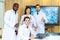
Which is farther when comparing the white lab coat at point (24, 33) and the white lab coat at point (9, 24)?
the white lab coat at point (9, 24)

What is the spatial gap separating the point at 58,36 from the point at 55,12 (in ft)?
10.1

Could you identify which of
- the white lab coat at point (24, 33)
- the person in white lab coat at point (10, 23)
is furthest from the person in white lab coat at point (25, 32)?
the person in white lab coat at point (10, 23)

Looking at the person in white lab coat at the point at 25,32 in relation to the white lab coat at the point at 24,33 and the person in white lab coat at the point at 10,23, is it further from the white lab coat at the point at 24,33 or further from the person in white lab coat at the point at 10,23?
the person in white lab coat at the point at 10,23

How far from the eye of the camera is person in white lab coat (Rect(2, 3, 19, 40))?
407cm

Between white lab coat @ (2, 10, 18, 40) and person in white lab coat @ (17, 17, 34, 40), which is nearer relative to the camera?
person in white lab coat @ (17, 17, 34, 40)

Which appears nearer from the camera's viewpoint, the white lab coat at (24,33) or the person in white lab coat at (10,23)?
the white lab coat at (24,33)

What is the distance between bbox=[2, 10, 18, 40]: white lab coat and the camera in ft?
13.4

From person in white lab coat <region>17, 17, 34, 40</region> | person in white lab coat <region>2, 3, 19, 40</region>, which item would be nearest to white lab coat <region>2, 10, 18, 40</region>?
person in white lab coat <region>2, 3, 19, 40</region>

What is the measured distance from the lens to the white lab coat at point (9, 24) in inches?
161

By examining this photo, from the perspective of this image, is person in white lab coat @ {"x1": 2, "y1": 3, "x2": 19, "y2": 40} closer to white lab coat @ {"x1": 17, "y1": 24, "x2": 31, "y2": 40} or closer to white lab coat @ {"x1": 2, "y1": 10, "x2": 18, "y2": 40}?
white lab coat @ {"x1": 2, "y1": 10, "x2": 18, "y2": 40}

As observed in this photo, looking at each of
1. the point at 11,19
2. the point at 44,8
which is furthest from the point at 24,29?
the point at 44,8

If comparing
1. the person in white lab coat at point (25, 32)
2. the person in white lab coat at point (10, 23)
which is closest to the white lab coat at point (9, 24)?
the person in white lab coat at point (10, 23)

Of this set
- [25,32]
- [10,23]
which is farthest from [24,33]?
[10,23]

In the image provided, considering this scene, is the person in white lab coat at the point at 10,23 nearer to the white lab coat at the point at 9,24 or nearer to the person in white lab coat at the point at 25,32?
the white lab coat at the point at 9,24
